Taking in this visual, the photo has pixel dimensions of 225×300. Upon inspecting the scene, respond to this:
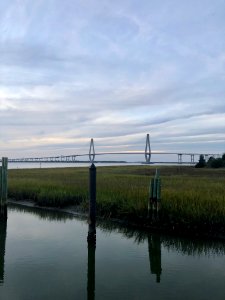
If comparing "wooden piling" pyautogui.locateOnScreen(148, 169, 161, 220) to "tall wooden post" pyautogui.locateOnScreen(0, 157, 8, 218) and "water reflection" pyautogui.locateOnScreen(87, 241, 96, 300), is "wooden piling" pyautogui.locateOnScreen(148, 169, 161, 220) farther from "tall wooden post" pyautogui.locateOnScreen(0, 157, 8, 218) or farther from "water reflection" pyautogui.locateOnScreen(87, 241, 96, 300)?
"tall wooden post" pyautogui.locateOnScreen(0, 157, 8, 218)

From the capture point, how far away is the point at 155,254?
12039mm

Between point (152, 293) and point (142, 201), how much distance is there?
6.95 metres

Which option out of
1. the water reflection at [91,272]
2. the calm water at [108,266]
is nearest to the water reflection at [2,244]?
the calm water at [108,266]

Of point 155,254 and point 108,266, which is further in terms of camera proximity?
point 155,254

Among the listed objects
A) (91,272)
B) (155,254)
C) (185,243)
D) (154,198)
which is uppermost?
(154,198)

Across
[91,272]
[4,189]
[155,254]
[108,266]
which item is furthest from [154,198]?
[4,189]

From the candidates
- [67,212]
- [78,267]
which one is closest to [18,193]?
[67,212]

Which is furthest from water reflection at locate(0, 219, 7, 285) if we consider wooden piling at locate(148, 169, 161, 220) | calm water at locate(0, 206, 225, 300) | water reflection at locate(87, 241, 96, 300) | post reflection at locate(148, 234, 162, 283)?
wooden piling at locate(148, 169, 161, 220)

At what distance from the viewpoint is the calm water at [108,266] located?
8.82m

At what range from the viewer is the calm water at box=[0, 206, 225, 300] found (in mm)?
8820

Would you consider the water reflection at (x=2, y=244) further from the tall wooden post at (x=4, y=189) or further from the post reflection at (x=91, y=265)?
the post reflection at (x=91, y=265)

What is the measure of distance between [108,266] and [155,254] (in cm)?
178

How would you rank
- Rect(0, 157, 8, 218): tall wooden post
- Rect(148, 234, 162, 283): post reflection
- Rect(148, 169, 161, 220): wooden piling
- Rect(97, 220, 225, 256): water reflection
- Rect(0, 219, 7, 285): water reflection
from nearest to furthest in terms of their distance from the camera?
Rect(0, 219, 7, 285): water reflection → Rect(148, 234, 162, 283): post reflection → Rect(97, 220, 225, 256): water reflection → Rect(148, 169, 161, 220): wooden piling → Rect(0, 157, 8, 218): tall wooden post

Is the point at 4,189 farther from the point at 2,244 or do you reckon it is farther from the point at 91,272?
the point at 91,272
